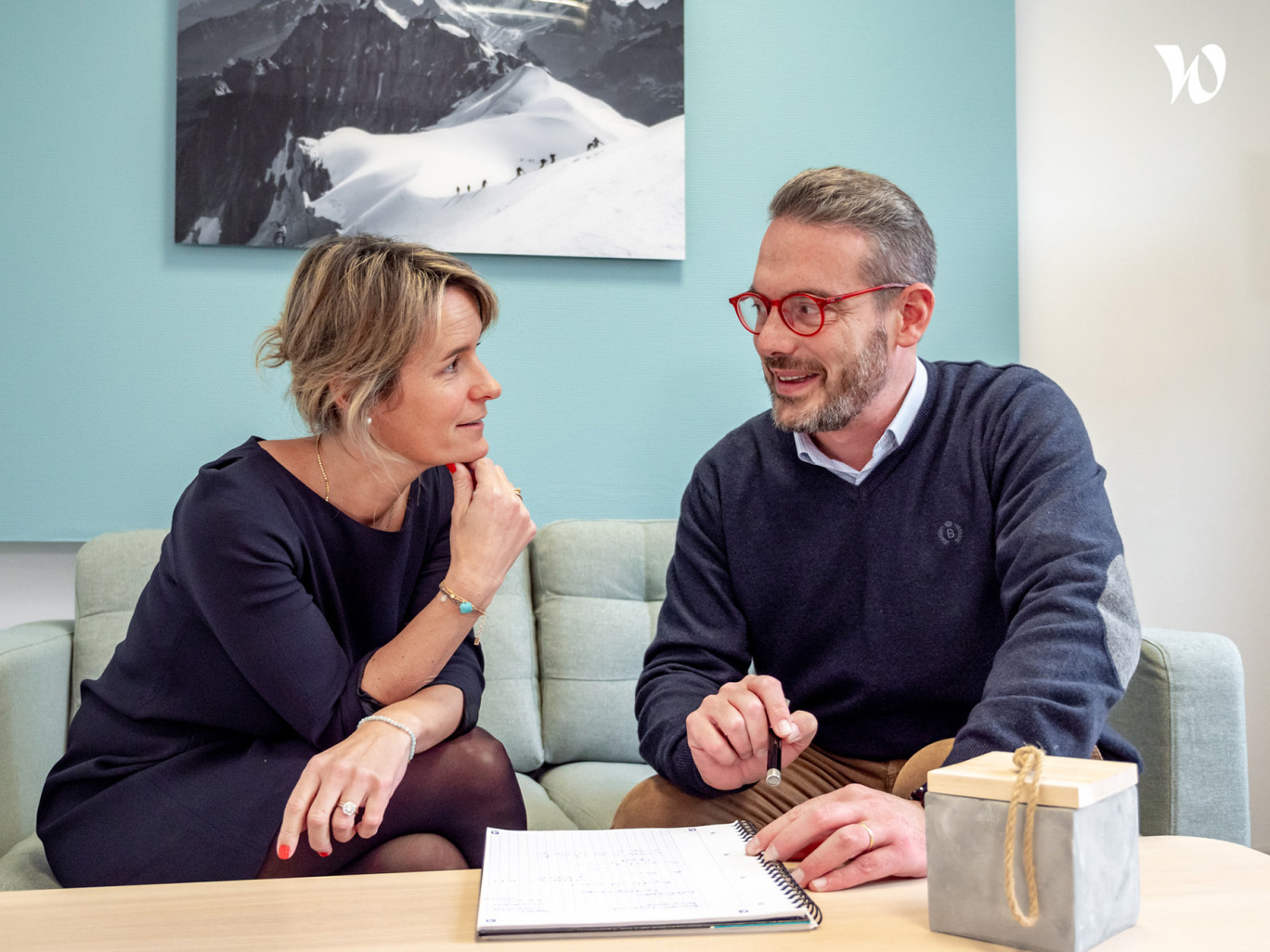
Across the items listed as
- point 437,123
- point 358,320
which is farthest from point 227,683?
point 437,123

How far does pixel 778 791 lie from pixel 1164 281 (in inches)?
65.8

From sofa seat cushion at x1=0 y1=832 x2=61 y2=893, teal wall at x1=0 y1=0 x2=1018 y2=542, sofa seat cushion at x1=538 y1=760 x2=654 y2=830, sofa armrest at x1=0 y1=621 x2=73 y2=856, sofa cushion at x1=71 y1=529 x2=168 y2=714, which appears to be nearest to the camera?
sofa seat cushion at x1=0 y1=832 x2=61 y2=893

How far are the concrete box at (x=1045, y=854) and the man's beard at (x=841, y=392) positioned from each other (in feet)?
2.31

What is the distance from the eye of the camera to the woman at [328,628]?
123cm

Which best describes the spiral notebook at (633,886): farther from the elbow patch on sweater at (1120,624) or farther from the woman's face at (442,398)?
the woman's face at (442,398)

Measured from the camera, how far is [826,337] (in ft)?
4.78

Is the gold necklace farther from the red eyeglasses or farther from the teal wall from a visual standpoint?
the teal wall

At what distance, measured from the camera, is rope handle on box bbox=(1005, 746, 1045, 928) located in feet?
2.37

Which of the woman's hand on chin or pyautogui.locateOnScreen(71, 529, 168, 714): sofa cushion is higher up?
the woman's hand on chin

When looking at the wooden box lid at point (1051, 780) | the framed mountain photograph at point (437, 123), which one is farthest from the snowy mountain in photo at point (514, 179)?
the wooden box lid at point (1051, 780)

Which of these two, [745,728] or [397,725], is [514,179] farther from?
[745,728]

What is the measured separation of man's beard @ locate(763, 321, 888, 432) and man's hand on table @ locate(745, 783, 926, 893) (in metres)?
0.62

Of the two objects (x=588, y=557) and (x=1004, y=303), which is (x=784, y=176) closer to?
(x=1004, y=303)

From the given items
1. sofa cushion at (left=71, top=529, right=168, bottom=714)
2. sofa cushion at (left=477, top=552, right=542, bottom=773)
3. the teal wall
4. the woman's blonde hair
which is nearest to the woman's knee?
the woman's blonde hair
